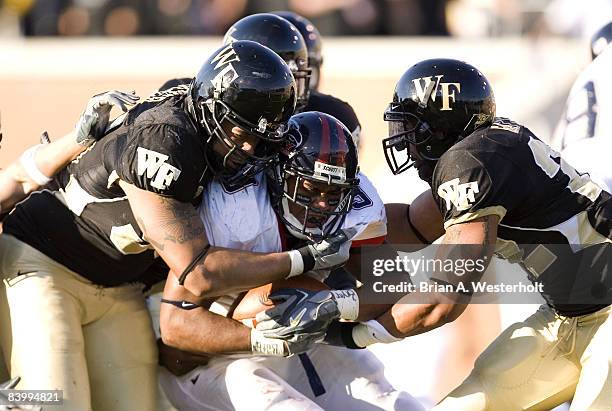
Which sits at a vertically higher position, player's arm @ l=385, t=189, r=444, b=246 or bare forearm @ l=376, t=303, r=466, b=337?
bare forearm @ l=376, t=303, r=466, b=337

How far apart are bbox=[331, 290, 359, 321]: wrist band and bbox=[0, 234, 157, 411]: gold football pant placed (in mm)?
939

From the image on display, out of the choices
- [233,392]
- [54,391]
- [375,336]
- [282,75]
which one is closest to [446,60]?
[282,75]

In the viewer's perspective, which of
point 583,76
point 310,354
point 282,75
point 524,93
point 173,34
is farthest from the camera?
point 173,34

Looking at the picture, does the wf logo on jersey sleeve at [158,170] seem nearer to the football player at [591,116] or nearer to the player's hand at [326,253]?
the player's hand at [326,253]

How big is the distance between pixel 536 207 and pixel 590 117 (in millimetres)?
2122

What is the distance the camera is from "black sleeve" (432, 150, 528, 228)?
4.20 meters

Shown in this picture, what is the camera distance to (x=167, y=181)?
4215mm

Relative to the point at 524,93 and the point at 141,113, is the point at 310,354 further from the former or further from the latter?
the point at 524,93

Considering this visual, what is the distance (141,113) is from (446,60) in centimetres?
125

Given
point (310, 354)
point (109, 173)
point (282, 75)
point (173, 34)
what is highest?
point (282, 75)

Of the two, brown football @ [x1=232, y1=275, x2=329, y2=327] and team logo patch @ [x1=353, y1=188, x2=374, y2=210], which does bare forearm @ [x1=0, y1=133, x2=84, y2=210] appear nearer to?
brown football @ [x1=232, y1=275, x2=329, y2=327]

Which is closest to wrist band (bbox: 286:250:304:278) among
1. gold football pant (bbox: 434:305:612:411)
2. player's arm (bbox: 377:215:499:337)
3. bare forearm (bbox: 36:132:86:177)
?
player's arm (bbox: 377:215:499:337)

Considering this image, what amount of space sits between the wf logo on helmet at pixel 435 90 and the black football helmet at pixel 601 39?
2.40 m

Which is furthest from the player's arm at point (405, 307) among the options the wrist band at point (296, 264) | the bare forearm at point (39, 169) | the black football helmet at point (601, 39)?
the black football helmet at point (601, 39)
